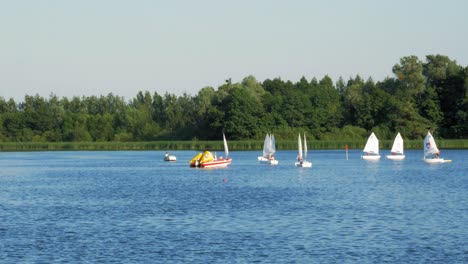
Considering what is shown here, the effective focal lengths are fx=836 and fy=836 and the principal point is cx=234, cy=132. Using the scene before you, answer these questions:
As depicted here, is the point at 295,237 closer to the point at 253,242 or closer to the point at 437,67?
the point at 253,242

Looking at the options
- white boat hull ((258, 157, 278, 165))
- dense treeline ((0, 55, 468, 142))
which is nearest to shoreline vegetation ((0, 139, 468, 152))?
dense treeline ((0, 55, 468, 142))

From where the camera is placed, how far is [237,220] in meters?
44.2

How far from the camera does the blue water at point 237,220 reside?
34.0m

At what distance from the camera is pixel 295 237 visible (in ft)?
124

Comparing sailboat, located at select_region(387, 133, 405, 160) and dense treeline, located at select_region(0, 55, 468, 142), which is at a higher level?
dense treeline, located at select_region(0, 55, 468, 142)

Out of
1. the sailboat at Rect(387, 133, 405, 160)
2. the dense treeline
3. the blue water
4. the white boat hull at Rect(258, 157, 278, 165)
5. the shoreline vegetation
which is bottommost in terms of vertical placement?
the blue water

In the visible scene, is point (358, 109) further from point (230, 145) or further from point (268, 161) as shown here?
point (268, 161)

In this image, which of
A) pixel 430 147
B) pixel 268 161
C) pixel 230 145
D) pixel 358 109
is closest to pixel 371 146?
pixel 430 147

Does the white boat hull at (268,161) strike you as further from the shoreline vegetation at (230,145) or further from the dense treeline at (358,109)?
the dense treeline at (358,109)

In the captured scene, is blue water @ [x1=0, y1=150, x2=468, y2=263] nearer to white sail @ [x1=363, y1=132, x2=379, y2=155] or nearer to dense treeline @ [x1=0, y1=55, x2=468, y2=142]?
white sail @ [x1=363, y1=132, x2=379, y2=155]

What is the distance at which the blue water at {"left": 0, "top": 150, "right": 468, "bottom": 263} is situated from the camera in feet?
112

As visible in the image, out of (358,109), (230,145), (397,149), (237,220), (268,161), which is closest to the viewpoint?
(237,220)

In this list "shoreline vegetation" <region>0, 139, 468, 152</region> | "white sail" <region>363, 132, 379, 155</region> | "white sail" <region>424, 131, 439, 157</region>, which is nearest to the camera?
"white sail" <region>424, 131, 439, 157</region>

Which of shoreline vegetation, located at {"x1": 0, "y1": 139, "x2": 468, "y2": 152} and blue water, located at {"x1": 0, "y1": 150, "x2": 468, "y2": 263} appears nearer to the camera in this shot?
blue water, located at {"x1": 0, "y1": 150, "x2": 468, "y2": 263}
